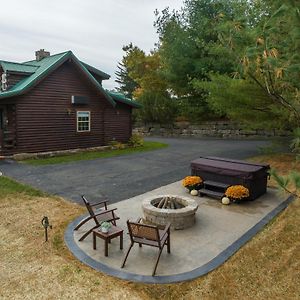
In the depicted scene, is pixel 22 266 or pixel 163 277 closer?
pixel 163 277

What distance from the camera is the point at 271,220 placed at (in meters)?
7.80

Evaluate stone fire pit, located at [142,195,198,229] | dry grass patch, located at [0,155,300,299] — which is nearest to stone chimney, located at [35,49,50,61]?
dry grass patch, located at [0,155,300,299]

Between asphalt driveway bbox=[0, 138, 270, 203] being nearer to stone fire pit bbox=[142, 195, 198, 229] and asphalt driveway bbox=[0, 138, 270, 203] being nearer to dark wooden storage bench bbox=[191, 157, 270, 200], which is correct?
dark wooden storage bench bbox=[191, 157, 270, 200]

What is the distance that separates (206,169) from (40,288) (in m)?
6.84

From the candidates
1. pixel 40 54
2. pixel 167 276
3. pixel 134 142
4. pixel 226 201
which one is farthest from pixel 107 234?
pixel 40 54

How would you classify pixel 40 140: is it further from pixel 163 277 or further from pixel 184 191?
pixel 163 277

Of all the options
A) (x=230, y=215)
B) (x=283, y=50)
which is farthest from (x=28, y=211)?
(x=283, y=50)

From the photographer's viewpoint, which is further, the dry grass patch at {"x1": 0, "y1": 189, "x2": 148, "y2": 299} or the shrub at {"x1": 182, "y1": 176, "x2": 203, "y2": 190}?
the shrub at {"x1": 182, "y1": 176, "x2": 203, "y2": 190}

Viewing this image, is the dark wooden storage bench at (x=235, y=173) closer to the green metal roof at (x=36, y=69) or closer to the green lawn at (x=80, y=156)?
the green lawn at (x=80, y=156)

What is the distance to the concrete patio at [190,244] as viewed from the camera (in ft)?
17.4

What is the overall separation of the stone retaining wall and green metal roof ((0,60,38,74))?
60.0 feet

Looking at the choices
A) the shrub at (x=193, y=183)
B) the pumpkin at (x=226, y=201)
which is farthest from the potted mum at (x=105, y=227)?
the shrub at (x=193, y=183)

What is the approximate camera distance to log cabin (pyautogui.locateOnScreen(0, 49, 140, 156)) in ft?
54.3

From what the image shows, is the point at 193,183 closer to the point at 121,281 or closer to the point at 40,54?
the point at 121,281
